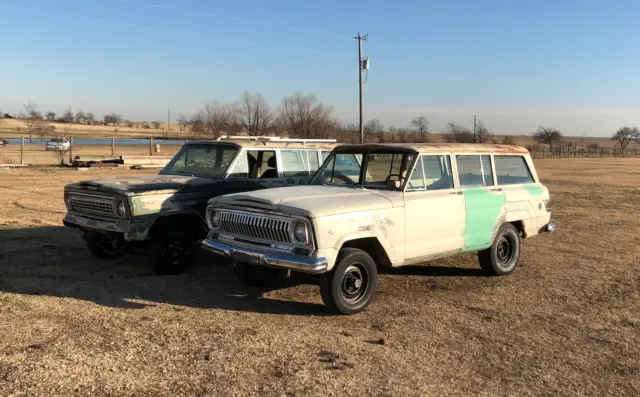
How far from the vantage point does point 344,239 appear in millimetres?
5137

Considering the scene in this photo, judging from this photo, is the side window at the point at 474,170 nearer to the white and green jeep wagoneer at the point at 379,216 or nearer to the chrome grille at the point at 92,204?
the white and green jeep wagoneer at the point at 379,216

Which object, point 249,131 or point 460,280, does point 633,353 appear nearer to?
point 460,280

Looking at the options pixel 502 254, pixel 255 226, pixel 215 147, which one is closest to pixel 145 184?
pixel 215 147

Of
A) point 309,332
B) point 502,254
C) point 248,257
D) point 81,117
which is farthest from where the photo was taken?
point 81,117

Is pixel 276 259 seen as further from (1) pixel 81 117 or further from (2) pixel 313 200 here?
(1) pixel 81 117

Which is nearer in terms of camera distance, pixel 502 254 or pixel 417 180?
pixel 417 180

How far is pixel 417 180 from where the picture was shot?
6.20 meters

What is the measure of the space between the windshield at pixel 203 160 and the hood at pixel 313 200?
2.09 meters

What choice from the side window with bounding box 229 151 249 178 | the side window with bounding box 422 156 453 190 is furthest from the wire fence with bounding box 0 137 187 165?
the side window with bounding box 422 156 453 190

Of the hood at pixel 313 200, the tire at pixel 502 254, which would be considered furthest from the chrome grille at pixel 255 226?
the tire at pixel 502 254

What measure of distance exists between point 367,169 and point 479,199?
1519 mm

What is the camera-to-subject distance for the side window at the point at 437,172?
20.8 feet

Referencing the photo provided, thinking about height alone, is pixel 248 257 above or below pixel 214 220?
below

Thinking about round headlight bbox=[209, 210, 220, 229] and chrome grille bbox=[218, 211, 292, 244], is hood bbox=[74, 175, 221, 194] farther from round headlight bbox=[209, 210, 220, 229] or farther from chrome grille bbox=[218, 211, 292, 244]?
A: chrome grille bbox=[218, 211, 292, 244]
